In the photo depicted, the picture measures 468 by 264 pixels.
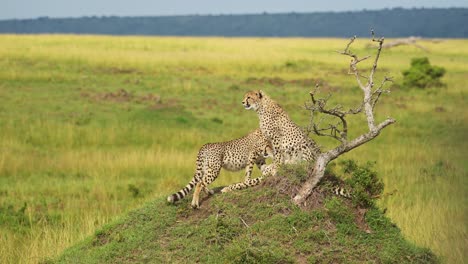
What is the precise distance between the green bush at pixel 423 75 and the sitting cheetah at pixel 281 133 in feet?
71.8

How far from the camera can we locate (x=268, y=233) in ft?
17.0

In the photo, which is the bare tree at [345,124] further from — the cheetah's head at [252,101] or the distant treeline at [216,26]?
the distant treeline at [216,26]

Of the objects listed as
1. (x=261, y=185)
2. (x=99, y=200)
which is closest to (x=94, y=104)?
(x=99, y=200)

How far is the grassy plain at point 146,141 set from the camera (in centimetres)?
775

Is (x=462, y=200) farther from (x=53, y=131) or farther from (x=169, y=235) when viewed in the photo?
(x=53, y=131)

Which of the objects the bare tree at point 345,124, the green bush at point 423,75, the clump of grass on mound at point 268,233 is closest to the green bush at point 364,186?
the clump of grass on mound at point 268,233

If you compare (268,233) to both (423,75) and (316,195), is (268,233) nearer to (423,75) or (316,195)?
(316,195)

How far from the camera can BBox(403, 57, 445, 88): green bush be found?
27.6 m

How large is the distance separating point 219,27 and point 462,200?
191m

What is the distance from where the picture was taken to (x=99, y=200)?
10.4 meters

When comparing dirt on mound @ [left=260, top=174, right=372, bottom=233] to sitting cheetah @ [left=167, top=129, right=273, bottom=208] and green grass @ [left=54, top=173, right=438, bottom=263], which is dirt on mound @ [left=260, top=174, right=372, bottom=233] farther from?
sitting cheetah @ [left=167, top=129, right=273, bottom=208]

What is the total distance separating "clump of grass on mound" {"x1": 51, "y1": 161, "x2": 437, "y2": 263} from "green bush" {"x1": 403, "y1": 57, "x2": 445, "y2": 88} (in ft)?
75.3

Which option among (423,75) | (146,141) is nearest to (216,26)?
(423,75)

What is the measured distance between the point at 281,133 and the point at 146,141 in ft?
29.1
